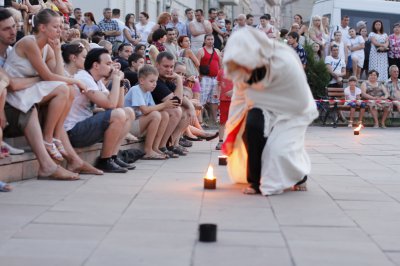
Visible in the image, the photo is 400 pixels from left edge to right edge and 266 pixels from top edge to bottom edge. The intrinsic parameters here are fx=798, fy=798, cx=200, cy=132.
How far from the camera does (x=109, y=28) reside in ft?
59.3

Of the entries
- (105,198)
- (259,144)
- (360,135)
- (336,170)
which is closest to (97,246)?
(105,198)

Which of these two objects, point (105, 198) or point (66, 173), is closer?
point (105, 198)

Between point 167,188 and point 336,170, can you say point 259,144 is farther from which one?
point 336,170

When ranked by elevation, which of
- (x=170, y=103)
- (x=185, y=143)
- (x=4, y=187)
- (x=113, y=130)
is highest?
(x=170, y=103)

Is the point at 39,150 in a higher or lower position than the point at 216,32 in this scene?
lower

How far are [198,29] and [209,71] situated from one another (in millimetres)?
3099

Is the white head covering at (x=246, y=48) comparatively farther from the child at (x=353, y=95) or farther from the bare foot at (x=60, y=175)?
the child at (x=353, y=95)

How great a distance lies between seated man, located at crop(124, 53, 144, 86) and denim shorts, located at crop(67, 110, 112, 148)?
360 centimetres

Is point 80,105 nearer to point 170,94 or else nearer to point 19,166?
point 19,166

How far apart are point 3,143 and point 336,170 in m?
4.59

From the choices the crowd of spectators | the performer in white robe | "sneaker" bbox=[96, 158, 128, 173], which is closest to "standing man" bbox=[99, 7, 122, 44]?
the crowd of spectators

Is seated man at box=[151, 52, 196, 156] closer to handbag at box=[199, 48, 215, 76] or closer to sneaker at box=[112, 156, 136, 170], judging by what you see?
sneaker at box=[112, 156, 136, 170]

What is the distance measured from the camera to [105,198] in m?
7.70

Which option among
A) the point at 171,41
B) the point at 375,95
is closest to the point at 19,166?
the point at 171,41
